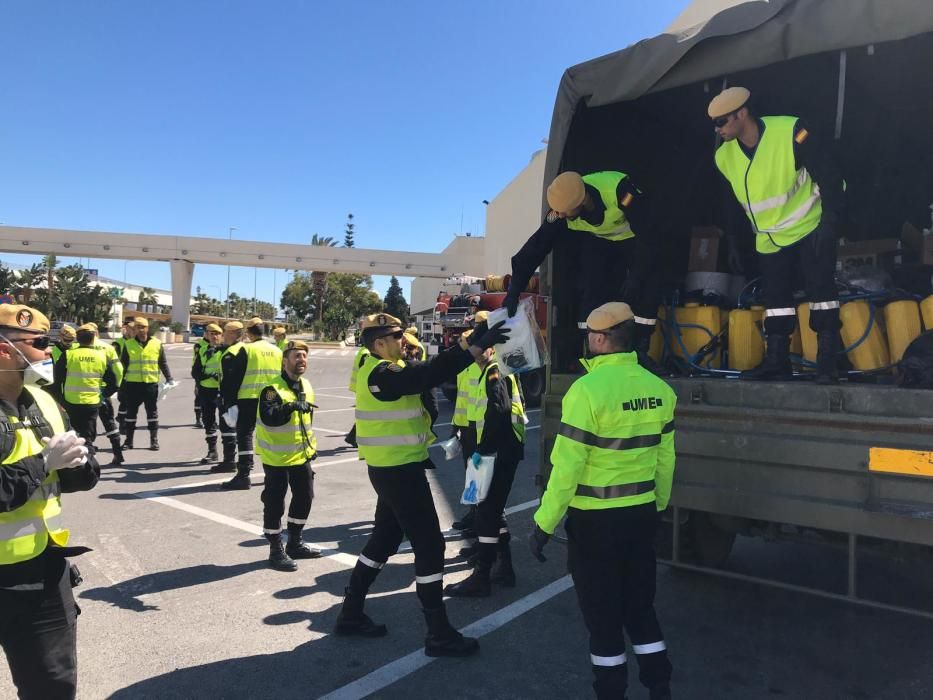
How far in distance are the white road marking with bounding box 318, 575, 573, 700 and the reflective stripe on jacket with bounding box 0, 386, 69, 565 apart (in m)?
1.52

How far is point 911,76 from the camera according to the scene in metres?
4.76

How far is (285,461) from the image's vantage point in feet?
16.6

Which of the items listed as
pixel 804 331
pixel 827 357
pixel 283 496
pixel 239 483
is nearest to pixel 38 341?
pixel 283 496

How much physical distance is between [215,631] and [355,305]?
67283mm

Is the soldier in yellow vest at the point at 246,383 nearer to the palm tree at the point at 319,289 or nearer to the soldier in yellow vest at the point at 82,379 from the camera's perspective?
the soldier in yellow vest at the point at 82,379

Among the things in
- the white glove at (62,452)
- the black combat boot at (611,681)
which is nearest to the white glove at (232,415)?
the white glove at (62,452)

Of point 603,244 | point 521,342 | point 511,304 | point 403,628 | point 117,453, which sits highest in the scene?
point 603,244

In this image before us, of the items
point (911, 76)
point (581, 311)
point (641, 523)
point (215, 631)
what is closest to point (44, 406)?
point (215, 631)

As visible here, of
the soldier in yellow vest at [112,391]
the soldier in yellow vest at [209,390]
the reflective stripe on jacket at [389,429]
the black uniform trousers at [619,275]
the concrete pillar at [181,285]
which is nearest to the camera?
the reflective stripe on jacket at [389,429]

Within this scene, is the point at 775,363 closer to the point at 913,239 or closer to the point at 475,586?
the point at 475,586

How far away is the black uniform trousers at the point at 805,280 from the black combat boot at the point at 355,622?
9.31ft

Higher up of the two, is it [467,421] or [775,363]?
[775,363]

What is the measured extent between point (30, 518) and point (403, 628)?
Answer: 2279 millimetres

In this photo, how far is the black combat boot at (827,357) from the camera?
3.30 meters
